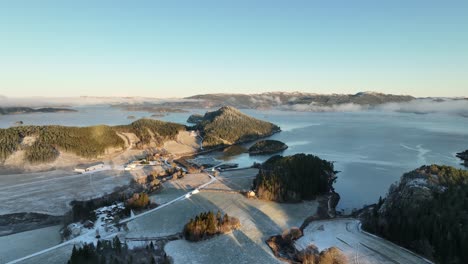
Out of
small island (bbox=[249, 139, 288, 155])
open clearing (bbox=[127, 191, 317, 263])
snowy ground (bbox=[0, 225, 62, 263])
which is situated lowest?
small island (bbox=[249, 139, 288, 155])

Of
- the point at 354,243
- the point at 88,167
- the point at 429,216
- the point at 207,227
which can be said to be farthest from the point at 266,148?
the point at 429,216

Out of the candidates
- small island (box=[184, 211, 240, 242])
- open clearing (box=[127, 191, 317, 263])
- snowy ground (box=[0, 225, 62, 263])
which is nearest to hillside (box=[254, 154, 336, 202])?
open clearing (box=[127, 191, 317, 263])

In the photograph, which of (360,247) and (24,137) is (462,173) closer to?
(360,247)

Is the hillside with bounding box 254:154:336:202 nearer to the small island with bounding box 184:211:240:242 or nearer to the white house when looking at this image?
the small island with bounding box 184:211:240:242

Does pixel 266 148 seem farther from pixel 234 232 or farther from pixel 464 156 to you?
pixel 234 232

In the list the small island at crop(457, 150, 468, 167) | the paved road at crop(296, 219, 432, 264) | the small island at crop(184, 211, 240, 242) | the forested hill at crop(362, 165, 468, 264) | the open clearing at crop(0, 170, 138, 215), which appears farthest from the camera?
the small island at crop(457, 150, 468, 167)

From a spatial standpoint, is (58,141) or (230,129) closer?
(58,141)
